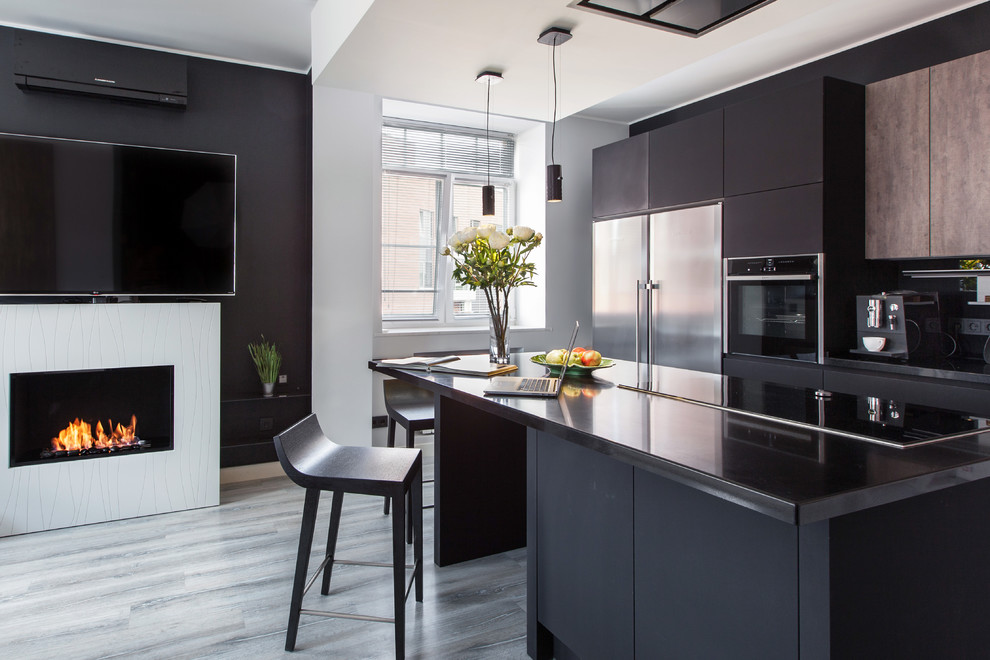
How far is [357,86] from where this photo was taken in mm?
3070

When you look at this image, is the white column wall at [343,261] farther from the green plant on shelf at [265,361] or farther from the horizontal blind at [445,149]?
the horizontal blind at [445,149]

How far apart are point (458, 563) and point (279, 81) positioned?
320 cm

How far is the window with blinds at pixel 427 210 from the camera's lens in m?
4.59

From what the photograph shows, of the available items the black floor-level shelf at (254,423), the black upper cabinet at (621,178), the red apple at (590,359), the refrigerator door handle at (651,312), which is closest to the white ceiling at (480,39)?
the black upper cabinet at (621,178)

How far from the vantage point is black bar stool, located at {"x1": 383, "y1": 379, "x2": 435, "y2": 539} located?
108 inches

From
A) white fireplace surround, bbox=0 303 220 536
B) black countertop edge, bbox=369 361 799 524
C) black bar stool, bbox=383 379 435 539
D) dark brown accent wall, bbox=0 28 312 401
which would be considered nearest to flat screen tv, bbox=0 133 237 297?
white fireplace surround, bbox=0 303 220 536

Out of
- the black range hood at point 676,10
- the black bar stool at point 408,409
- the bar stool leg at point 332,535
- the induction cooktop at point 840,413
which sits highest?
the black range hood at point 676,10

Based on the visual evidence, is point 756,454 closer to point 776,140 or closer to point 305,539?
point 305,539

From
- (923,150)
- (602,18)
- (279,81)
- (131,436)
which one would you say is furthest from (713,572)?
(279,81)

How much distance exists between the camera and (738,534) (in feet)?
3.96

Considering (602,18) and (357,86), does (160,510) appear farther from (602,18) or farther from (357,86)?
(602,18)

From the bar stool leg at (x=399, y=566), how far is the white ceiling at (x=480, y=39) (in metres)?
1.72

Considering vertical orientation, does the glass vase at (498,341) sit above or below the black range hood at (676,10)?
below

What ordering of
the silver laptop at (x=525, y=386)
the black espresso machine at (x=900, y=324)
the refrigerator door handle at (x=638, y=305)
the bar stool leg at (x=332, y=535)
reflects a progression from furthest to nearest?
the refrigerator door handle at (x=638, y=305) → the black espresso machine at (x=900, y=324) → the bar stool leg at (x=332, y=535) → the silver laptop at (x=525, y=386)
